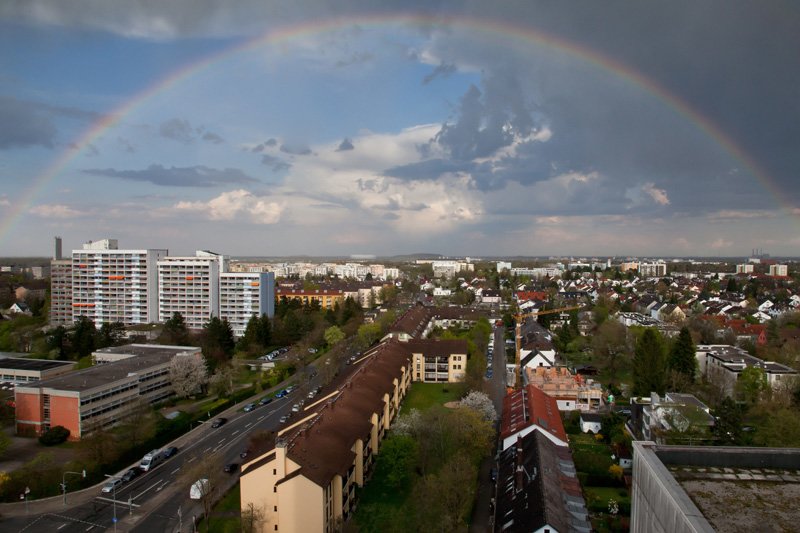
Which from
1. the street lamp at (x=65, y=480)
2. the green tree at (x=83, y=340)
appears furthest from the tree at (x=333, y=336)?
the street lamp at (x=65, y=480)

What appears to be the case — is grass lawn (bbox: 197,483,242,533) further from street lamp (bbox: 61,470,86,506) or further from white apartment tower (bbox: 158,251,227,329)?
white apartment tower (bbox: 158,251,227,329)

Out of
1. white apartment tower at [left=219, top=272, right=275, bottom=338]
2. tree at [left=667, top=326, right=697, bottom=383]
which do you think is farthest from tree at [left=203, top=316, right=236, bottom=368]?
tree at [left=667, top=326, right=697, bottom=383]

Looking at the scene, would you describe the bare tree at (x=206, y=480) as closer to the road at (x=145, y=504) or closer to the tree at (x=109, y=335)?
the road at (x=145, y=504)

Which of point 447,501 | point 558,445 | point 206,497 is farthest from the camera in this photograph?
point 558,445

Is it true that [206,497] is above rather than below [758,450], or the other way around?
below

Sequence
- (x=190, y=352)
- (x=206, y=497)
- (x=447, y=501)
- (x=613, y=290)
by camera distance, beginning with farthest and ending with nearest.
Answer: (x=613, y=290) → (x=190, y=352) → (x=206, y=497) → (x=447, y=501)

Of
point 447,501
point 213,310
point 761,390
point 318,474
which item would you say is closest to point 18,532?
point 318,474

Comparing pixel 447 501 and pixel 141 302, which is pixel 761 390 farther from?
pixel 141 302

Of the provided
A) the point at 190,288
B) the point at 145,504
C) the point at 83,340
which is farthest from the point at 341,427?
the point at 190,288
